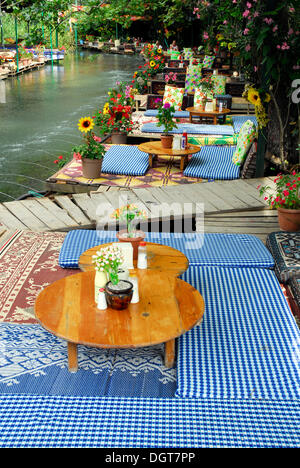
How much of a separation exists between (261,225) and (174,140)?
2452mm

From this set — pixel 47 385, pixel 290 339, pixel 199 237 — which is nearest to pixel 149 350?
pixel 47 385

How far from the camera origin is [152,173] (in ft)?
24.2

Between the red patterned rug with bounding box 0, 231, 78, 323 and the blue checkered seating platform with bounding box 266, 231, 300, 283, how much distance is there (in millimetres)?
1670

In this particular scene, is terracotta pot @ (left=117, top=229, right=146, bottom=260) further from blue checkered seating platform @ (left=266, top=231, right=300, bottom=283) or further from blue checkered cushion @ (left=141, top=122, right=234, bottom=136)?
blue checkered cushion @ (left=141, top=122, right=234, bottom=136)

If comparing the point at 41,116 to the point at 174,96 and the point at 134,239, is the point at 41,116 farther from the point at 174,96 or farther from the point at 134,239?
the point at 134,239

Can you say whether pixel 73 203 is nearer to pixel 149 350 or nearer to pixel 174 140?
pixel 174 140

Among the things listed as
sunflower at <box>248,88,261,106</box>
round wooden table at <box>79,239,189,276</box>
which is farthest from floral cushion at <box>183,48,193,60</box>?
round wooden table at <box>79,239,189,276</box>

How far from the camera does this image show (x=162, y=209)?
554 cm

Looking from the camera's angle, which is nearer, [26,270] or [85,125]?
[26,270]

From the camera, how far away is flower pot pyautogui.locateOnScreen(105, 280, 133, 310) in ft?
9.66

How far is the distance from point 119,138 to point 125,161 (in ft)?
4.35

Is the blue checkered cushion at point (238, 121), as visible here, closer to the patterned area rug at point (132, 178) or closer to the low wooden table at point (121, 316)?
the patterned area rug at point (132, 178)

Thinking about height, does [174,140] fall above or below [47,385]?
above

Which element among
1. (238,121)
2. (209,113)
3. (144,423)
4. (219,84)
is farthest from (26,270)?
(219,84)
